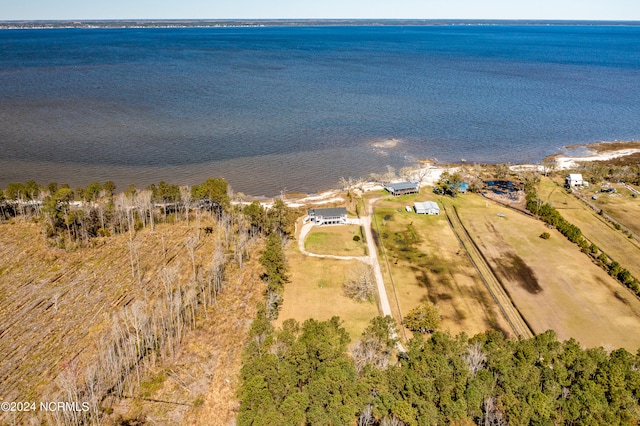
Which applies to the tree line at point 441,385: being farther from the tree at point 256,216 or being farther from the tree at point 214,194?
the tree at point 214,194

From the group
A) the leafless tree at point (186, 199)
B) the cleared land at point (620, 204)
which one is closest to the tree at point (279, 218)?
the leafless tree at point (186, 199)

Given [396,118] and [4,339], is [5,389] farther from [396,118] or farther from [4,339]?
[396,118]

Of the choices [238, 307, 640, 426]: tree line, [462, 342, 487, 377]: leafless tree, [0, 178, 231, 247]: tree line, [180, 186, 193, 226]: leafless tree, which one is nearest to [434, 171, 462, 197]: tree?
[0, 178, 231, 247]: tree line

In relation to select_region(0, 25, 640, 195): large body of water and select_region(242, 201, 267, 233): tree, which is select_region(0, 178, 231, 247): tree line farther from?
select_region(0, 25, 640, 195): large body of water

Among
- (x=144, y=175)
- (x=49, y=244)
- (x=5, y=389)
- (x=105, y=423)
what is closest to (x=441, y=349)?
(x=105, y=423)

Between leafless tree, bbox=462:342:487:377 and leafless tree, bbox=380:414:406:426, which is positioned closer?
leafless tree, bbox=380:414:406:426
